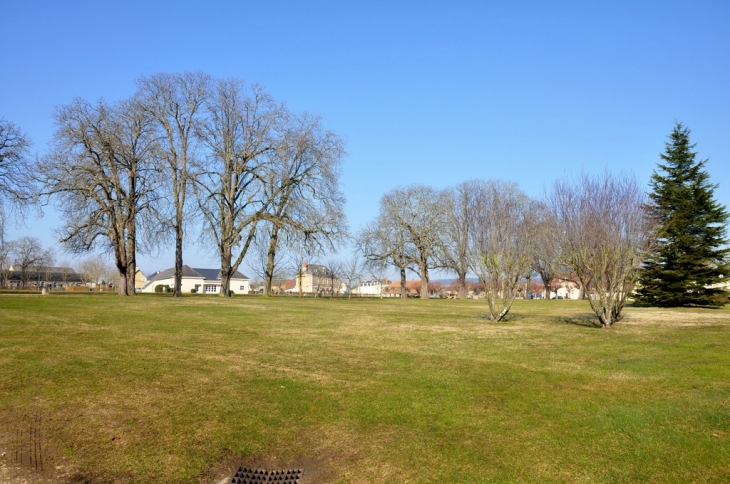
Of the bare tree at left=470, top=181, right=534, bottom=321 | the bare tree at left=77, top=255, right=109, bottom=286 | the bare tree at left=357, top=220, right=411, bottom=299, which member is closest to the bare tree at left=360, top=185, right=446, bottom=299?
the bare tree at left=357, top=220, right=411, bottom=299

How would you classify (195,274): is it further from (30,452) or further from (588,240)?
(30,452)

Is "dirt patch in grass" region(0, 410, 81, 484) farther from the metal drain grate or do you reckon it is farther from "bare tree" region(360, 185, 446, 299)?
"bare tree" region(360, 185, 446, 299)

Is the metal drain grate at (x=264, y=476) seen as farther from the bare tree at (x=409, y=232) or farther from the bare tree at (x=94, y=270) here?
the bare tree at (x=94, y=270)

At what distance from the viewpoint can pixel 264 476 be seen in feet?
20.1

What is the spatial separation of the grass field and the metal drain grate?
149 mm

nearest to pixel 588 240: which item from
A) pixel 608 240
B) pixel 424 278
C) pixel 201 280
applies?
pixel 608 240

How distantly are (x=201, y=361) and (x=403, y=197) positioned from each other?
2146 inches

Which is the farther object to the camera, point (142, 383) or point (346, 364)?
point (346, 364)

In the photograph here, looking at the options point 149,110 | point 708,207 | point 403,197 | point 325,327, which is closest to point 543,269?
point 403,197

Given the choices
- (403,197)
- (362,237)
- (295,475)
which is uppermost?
(403,197)

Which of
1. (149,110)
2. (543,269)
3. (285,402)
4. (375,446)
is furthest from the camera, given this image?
(543,269)

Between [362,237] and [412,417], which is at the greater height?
[362,237]

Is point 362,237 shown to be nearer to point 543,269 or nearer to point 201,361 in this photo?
point 543,269

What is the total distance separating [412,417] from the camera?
Result: 306 inches
